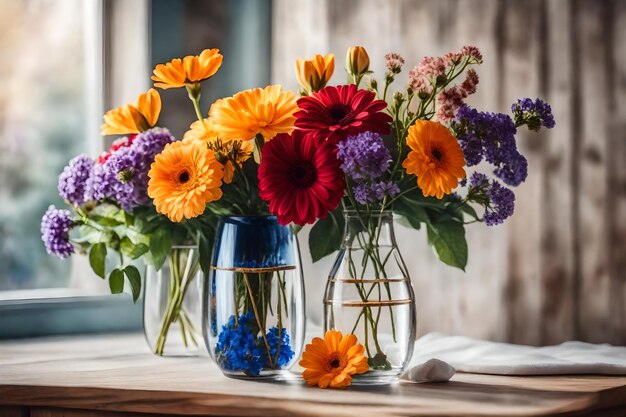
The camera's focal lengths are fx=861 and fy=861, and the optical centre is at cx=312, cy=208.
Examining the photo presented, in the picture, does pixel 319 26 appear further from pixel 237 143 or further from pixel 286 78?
pixel 237 143

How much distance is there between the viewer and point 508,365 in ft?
4.17

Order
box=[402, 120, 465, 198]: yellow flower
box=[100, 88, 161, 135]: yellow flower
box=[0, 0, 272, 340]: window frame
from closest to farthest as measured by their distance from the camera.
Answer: box=[402, 120, 465, 198]: yellow flower < box=[100, 88, 161, 135]: yellow flower < box=[0, 0, 272, 340]: window frame

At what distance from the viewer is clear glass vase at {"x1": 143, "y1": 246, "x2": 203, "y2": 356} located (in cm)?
149

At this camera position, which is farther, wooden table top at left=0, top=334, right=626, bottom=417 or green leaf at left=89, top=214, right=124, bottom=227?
green leaf at left=89, top=214, right=124, bottom=227

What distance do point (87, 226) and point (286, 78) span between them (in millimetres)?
678

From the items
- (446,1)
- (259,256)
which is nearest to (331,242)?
(259,256)

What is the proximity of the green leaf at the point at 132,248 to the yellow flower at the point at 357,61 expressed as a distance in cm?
46

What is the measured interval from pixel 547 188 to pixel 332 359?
615mm

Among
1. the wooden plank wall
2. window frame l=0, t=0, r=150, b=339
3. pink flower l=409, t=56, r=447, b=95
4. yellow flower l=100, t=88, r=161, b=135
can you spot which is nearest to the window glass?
window frame l=0, t=0, r=150, b=339

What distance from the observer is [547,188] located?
Result: 1.55 meters

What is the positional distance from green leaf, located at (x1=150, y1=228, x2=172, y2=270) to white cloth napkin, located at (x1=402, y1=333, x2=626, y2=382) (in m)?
0.44

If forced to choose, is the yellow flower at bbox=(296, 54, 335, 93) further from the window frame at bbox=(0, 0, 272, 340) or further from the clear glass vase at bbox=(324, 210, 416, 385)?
the window frame at bbox=(0, 0, 272, 340)

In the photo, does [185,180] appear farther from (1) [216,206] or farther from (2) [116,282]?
(2) [116,282]

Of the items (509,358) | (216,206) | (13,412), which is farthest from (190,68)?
(509,358)
